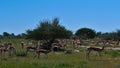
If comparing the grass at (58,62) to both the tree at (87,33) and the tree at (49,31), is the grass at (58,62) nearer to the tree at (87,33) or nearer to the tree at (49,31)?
the tree at (49,31)

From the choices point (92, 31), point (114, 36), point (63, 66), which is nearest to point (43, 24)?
point (63, 66)

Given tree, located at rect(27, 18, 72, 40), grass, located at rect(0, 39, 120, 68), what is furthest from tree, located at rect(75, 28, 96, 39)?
grass, located at rect(0, 39, 120, 68)

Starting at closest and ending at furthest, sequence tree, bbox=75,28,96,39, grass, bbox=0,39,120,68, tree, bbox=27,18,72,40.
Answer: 1. grass, bbox=0,39,120,68
2. tree, bbox=27,18,72,40
3. tree, bbox=75,28,96,39

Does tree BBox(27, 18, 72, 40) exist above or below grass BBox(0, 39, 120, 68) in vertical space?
above

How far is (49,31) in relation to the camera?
176 ft

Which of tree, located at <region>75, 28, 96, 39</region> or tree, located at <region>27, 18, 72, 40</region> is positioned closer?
tree, located at <region>27, 18, 72, 40</region>

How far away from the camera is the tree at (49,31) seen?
53500 millimetres

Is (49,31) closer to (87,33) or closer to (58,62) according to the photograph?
(58,62)

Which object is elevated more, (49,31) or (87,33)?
(87,33)

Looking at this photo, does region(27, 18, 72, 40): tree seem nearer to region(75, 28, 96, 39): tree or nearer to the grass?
the grass

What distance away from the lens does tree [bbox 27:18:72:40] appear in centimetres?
5350

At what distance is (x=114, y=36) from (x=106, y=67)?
3239 inches

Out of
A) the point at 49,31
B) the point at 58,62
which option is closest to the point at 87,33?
the point at 49,31

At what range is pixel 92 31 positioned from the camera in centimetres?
12650
